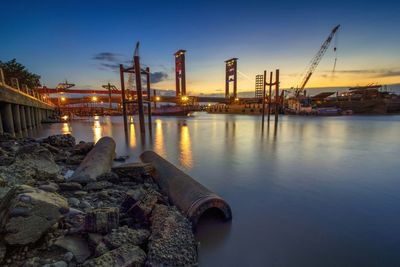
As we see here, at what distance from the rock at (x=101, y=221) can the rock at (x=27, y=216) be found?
322mm

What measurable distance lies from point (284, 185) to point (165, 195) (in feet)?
10.6

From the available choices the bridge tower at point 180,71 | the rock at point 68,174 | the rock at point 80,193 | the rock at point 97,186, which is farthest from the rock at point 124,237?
the bridge tower at point 180,71

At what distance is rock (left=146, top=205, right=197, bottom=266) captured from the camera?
2076 mm

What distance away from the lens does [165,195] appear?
3881 mm

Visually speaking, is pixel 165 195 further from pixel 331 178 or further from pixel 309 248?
pixel 331 178

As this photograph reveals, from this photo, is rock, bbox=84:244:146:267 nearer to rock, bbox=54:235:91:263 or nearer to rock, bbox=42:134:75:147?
rock, bbox=54:235:91:263

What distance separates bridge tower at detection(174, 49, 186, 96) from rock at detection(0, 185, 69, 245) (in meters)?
74.5

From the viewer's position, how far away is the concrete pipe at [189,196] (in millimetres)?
2941

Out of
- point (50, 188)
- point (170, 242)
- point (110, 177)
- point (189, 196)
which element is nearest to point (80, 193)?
point (50, 188)

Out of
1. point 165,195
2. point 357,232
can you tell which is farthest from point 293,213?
point 165,195

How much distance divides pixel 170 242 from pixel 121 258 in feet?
1.69

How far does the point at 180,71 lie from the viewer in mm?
81500

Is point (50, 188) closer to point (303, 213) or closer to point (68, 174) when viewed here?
point (68, 174)

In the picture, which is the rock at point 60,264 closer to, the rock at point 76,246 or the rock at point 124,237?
the rock at point 76,246
